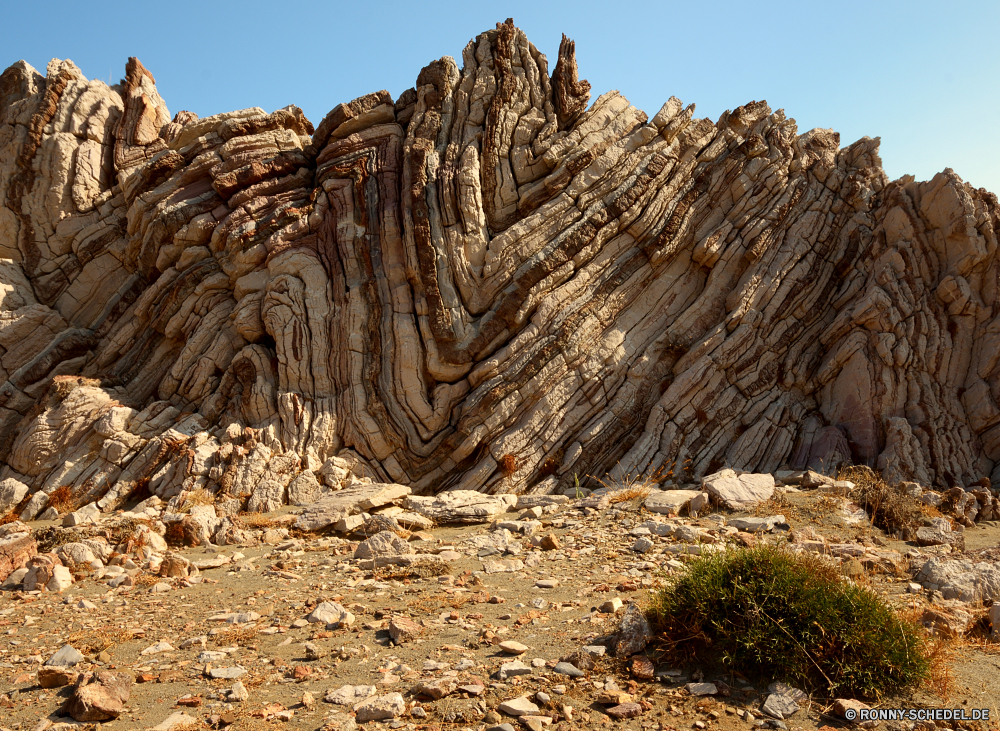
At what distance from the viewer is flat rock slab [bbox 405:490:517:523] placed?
40.0 ft

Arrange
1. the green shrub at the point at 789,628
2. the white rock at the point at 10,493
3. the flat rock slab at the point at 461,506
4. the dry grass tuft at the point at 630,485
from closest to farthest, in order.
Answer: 1. the green shrub at the point at 789,628
2. the flat rock slab at the point at 461,506
3. the dry grass tuft at the point at 630,485
4. the white rock at the point at 10,493

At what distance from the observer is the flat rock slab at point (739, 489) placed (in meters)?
11.8

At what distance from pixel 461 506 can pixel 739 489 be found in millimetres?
4987

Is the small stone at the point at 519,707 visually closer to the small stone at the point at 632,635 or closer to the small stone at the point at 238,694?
the small stone at the point at 632,635

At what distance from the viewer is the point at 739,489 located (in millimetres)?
12172

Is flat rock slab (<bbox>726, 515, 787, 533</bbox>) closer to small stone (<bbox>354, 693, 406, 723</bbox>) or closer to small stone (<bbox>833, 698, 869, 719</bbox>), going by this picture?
small stone (<bbox>833, 698, 869, 719</bbox>)

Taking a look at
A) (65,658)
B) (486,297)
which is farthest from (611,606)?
(486,297)

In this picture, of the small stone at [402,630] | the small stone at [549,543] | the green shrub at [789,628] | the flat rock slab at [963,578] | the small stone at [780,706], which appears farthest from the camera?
the small stone at [549,543]

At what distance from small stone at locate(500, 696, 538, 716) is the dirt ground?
0.10 meters

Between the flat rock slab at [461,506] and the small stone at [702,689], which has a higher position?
the flat rock slab at [461,506]

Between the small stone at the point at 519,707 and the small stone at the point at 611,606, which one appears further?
the small stone at the point at 611,606

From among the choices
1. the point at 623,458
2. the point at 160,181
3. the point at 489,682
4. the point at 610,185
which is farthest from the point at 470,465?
the point at 160,181

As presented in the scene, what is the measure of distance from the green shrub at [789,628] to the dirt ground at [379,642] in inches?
8.8

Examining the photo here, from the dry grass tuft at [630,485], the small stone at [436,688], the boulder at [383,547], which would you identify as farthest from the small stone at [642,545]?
the small stone at [436,688]
